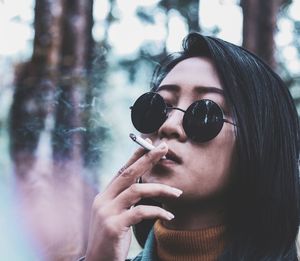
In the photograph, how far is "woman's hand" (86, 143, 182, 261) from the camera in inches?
55.9

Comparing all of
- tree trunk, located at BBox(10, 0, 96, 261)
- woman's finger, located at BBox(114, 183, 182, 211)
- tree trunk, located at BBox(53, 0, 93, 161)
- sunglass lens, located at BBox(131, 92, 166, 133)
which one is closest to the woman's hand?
woman's finger, located at BBox(114, 183, 182, 211)

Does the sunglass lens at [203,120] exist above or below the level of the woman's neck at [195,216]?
above

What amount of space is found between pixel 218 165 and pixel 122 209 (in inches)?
15.8

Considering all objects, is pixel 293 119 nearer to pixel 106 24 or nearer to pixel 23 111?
pixel 23 111

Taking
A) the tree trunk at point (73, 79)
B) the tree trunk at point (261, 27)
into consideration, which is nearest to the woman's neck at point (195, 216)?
the tree trunk at point (73, 79)

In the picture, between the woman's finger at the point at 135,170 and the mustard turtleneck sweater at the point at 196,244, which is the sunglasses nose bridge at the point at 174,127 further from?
the mustard turtleneck sweater at the point at 196,244

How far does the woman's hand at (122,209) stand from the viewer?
1.42 m

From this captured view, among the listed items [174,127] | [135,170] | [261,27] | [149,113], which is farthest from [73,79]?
[135,170]

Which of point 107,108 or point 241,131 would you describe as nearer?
point 241,131

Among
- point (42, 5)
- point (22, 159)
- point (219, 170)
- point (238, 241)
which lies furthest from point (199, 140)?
point (42, 5)

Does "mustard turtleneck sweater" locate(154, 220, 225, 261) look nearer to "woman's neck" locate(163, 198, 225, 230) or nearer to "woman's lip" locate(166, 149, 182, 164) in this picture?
"woman's neck" locate(163, 198, 225, 230)

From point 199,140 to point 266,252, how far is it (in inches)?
20.0

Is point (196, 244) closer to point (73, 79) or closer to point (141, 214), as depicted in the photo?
point (141, 214)

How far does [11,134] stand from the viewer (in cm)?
373
